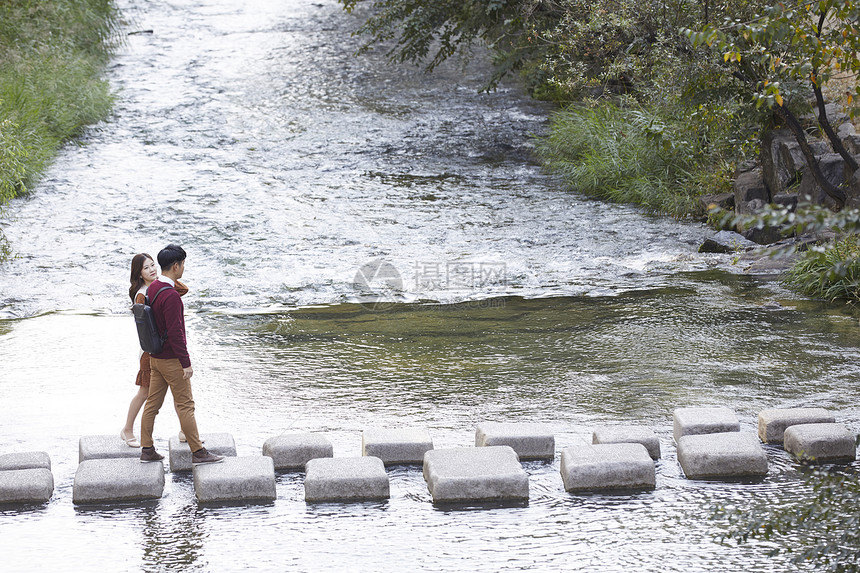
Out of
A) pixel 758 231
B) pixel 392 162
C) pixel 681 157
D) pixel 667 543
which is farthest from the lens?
pixel 392 162

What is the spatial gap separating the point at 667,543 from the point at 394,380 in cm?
305

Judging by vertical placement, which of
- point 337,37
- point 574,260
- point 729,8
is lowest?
point 574,260

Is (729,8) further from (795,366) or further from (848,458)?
(848,458)

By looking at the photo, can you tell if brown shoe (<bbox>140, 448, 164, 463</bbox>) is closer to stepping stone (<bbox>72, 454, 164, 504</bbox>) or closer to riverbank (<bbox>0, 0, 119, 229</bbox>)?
stepping stone (<bbox>72, 454, 164, 504</bbox>)

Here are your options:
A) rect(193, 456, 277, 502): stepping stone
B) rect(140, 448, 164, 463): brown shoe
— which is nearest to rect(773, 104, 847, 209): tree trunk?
rect(193, 456, 277, 502): stepping stone

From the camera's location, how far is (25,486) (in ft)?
16.1

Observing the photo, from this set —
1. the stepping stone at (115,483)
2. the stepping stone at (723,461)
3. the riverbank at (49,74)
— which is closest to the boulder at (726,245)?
the stepping stone at (723,461)

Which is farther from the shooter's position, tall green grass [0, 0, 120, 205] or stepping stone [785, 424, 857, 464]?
tall green grass [0, 0, 120, 205]

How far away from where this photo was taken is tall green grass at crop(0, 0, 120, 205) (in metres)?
15.5

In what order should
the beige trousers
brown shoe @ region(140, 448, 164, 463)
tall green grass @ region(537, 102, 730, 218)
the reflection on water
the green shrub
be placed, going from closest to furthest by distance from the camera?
the reflection on water
the beige trousers
brown shoe @ region(140, 448, 164, 463)
the green shrub
tall green grass @ region(537, 102, 730, 218)

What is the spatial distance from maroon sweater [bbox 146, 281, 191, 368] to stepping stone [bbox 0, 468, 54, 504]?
0.90 metres

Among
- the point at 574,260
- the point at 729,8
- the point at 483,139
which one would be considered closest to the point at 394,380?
the point at 574,260

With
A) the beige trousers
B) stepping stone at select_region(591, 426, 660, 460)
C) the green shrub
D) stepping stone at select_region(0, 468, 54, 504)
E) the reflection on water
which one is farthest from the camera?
the green shrub

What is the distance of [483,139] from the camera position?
17750 millimetres
